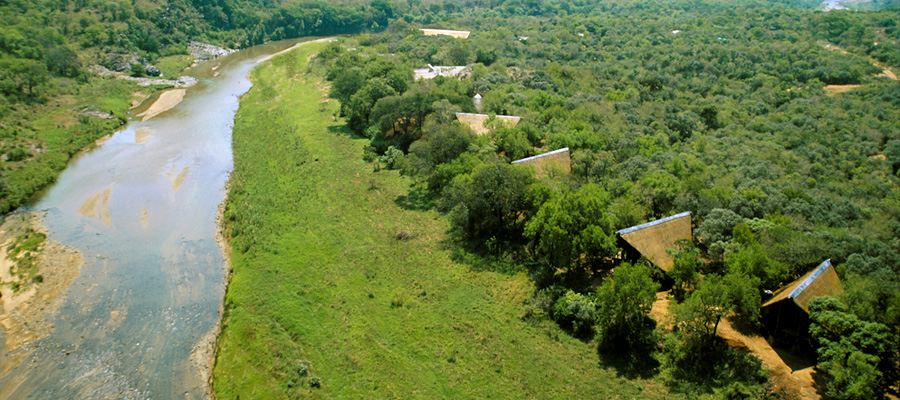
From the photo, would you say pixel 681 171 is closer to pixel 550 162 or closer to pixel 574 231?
pixel 550 162

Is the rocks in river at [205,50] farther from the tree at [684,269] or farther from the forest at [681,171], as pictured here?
the tree at [684,269]

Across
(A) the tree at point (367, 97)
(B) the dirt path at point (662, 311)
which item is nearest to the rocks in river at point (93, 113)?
(A) the tree at point (367, 97)

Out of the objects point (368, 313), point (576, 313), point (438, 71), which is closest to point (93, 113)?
point (438, 71)

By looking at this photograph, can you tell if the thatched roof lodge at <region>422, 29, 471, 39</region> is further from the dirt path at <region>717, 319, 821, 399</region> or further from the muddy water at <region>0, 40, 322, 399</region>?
the dirt path at <region>717, 319, 821, 399</region>

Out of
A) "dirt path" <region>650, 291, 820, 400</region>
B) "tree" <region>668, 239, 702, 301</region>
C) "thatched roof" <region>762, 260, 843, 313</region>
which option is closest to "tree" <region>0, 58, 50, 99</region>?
"tree" <region>668, 239, 702, 301</region>

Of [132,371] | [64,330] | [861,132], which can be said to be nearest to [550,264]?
[132,371]
